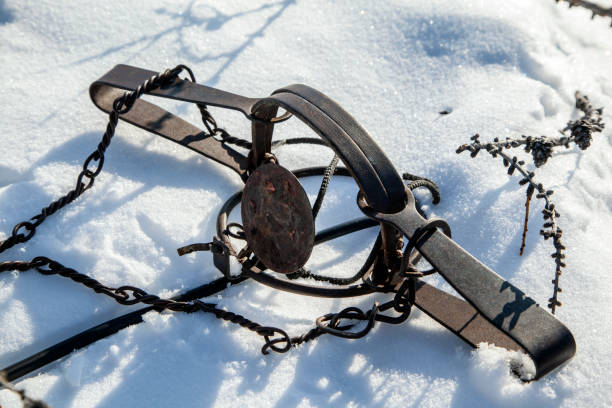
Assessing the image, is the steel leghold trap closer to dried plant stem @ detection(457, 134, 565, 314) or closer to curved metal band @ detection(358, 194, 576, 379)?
curved metal band @ detection(358, 194, 576, 379)

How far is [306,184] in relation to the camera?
2143 millimetres

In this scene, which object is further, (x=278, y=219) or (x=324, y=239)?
(x=324, y=239)

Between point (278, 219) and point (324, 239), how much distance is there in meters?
0.25

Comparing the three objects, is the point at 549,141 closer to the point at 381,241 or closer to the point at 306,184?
the point at 381,241

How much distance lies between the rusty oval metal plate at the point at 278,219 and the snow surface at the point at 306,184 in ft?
0.73

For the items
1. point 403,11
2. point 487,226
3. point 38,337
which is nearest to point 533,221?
point 487,226

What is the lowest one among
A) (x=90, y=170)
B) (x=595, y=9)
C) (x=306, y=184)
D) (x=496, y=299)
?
(x=90, y=170)

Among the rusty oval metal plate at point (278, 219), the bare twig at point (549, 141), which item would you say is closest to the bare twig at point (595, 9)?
the bare twig at point (549, 141)

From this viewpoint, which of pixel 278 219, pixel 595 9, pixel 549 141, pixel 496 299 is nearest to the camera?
pixel 496 299

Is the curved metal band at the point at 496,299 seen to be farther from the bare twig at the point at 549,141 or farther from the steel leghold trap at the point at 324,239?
the bare twig at the point at 549,141

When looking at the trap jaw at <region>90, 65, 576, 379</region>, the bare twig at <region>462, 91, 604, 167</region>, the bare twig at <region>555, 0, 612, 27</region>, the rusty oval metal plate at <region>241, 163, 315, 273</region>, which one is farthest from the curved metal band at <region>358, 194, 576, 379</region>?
the bare twig at <region>555, 0, 612, 27</region>

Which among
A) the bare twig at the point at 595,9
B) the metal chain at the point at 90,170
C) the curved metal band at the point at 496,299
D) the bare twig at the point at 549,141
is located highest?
the bare twig at the point at 595,9

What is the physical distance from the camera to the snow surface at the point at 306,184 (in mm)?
1522

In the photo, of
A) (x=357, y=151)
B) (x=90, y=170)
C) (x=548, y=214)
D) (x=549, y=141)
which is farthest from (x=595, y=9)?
(x=90, y=170)
